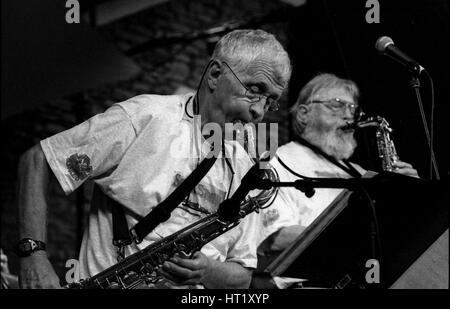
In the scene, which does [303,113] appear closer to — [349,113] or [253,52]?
[349,113]

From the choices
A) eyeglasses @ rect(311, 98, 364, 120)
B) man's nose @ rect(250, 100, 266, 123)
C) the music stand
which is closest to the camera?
the music stand

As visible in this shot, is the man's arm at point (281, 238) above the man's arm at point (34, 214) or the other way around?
the other way around

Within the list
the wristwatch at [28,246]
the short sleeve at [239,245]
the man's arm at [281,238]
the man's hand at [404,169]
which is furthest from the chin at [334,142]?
the wristwatch at [28,246]

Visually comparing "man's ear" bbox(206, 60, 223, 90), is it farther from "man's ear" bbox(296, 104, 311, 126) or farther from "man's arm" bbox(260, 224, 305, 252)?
"man's ear" bbox(296, 104, 311, 126)

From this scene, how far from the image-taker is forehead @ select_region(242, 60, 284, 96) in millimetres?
2977

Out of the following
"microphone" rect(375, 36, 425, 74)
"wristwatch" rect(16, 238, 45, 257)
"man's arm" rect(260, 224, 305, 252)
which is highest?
"microphone" rect(375, 36, 425, 74)

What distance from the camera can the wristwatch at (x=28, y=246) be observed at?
8.07 ft

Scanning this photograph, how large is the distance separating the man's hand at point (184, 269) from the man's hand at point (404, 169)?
1.67 metres

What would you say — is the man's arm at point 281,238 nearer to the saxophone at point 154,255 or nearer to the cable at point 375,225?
the saxophone at point 154,255

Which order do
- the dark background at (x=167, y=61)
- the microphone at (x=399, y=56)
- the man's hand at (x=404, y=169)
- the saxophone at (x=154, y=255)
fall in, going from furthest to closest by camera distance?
1. the dark background at (x=167, y=61)
2. the man's hand at (x=404, y=169)
3. the microphone at (x=399, y=56)
4. the saxophone at (x=154, y=255)

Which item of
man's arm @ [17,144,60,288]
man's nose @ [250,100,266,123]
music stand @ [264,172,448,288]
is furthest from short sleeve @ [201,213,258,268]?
man's arm @ [17,144,60,288]

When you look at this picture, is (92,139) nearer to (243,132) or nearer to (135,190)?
(135,190)

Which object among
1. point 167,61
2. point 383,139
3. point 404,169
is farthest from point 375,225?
point 167,61

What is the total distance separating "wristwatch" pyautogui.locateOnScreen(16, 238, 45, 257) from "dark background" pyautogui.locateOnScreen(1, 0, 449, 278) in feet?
5.38
